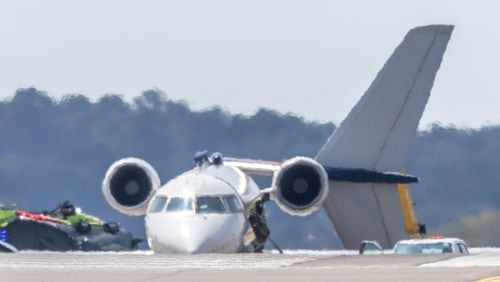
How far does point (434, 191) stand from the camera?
67812 mm

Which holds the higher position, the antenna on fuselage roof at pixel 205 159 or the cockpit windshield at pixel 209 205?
the antenna on fuselage roof at pixel 205 159

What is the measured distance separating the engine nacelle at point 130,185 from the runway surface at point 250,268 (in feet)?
52.8

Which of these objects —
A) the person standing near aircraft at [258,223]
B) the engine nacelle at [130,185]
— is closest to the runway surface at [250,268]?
the person standing near aircraft at [258,223]

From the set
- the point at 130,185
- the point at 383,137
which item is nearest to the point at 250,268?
the point at 130,185

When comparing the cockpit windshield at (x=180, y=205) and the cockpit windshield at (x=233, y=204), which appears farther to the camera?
the cockpit windshield at (x=233, y=204)

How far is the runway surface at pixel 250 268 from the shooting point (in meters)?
29.0

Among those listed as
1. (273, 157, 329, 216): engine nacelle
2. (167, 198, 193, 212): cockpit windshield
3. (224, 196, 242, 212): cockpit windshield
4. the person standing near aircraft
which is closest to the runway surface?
(167, 198, 193, 212): cockpit windshield

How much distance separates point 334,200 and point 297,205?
4.47 meters

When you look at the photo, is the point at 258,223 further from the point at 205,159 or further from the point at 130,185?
the point at 130,185

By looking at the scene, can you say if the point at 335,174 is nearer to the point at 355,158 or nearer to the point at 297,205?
the point at 355,158

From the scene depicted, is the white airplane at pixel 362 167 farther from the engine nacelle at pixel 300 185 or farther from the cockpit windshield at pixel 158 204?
the cockpit windshield at pixel 158 204

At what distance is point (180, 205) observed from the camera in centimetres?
4631

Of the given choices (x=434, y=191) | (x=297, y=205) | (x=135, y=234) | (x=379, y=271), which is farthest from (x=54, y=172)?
(x=379, y=271)

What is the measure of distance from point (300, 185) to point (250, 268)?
2126 cm
